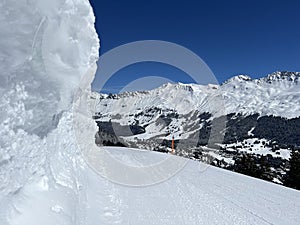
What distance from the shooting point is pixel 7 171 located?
3828 millimetres

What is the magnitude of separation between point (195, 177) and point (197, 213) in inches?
204

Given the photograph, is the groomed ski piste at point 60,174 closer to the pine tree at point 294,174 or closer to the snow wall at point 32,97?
the snow wall at point 32,97

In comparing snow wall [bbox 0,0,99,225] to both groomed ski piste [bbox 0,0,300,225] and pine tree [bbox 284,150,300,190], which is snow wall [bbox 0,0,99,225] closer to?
groomed ski piste [bbox 0,0,300,225]

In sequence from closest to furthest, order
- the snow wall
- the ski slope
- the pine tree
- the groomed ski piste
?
the snow wall → the groomed ski piste → the ski slope → the pine tree

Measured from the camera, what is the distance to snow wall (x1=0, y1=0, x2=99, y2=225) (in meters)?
3.85

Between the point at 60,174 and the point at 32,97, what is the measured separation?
7.33 feet

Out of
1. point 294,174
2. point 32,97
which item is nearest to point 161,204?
point 32,97

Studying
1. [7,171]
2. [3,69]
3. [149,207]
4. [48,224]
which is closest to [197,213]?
[149,207]

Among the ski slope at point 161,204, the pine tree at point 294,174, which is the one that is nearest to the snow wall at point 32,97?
the ski slope at point 161,204

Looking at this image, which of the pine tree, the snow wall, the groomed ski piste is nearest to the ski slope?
the groomed ski piste

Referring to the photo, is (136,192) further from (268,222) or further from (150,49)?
(150,49)

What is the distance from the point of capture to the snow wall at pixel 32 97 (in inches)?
152

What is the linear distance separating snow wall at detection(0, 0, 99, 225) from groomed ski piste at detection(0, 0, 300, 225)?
14 millimetres

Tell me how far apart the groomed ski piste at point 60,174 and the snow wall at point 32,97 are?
0.01 metres
